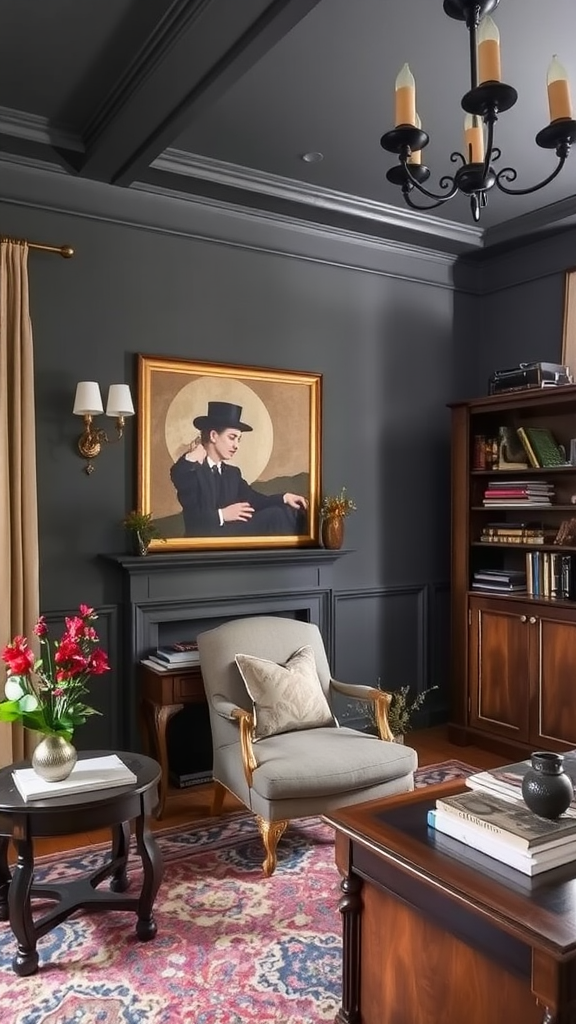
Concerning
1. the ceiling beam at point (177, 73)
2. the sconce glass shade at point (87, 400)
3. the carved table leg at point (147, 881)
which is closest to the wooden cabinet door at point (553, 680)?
the carved table leg at point (147, 881)

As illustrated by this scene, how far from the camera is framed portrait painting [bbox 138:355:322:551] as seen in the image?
396cm

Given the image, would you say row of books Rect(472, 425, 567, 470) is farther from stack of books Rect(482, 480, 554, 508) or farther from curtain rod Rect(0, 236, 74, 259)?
curtain rod Rect(0, 236, 74, 259)

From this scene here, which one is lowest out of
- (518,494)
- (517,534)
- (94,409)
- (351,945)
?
(351,945)

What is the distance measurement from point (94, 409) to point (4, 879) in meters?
1.95

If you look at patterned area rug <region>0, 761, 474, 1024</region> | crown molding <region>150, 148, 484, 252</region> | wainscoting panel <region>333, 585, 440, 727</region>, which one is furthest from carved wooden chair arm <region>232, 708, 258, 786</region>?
crown molding <region>150, 148, 484, 252</region>

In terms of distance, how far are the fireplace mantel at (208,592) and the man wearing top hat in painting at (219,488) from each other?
15cm

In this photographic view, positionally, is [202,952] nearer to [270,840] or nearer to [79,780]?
[270,840]

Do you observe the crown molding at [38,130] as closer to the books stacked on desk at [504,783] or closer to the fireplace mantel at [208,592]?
the fireplace mantel at [208,592]

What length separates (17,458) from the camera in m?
3.43

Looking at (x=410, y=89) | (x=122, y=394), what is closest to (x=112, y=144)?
(x=122, y=394)

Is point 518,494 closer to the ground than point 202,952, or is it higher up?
higher up

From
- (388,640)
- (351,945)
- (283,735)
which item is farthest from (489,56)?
(388,640)

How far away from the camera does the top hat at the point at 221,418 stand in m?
4.10

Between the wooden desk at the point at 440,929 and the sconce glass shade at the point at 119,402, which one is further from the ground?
the sconce glass shade at the point at 119,402
